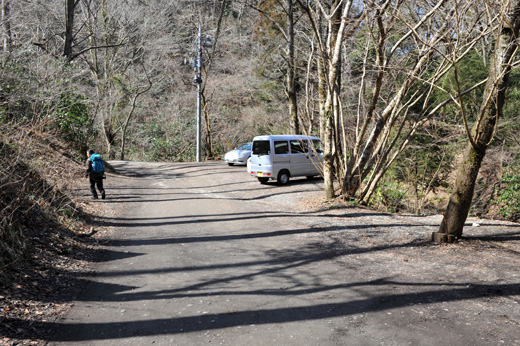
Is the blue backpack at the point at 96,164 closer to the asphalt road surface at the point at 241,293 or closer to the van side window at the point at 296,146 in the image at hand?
the asphalt road surface at the point at 241,293

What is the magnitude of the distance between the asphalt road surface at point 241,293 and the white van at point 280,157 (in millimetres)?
6207

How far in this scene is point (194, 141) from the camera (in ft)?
122

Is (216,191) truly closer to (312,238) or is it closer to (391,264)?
(312,238)

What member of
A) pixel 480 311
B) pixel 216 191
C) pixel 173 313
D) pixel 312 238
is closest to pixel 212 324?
pixel 173 313

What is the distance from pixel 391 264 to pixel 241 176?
14019 millimetres

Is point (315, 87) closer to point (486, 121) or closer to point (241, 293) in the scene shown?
point (486, 121)

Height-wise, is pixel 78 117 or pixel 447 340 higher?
pixel 78 117

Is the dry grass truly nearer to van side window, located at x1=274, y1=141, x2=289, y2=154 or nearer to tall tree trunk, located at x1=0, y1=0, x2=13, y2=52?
tall tree trunk, located at x1=0, y1=0, x2=13, y2=52

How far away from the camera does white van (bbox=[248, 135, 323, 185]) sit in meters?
17.4

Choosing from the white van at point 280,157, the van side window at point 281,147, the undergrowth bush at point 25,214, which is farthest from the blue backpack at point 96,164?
the van side window at point 281,147

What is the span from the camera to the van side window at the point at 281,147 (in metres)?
17.4

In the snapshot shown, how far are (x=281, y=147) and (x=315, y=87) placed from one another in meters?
11.7

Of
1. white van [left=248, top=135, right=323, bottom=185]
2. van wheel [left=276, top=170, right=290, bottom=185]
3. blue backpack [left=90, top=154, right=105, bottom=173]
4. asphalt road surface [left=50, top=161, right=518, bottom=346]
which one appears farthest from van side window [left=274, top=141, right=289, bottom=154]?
blue backpack [left=90, top=154, right=105, bottom=173]

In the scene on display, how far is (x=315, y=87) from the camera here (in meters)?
27.9
